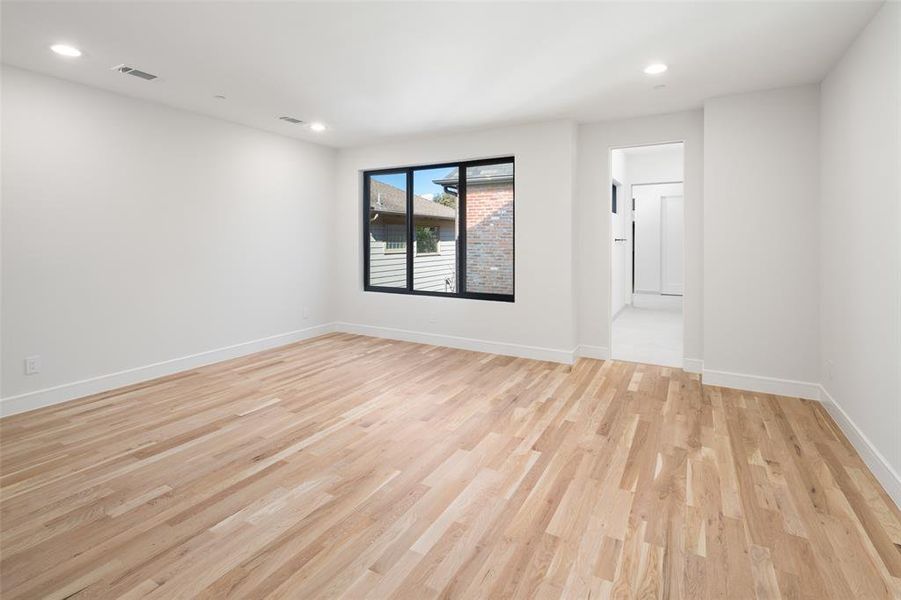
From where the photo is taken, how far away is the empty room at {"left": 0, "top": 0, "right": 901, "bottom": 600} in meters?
1.97

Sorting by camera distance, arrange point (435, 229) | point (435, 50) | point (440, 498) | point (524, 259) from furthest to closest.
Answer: point (435, 229), point (524, 259), point (435, 50), point (440, 498)

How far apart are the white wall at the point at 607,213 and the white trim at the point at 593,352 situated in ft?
0.04

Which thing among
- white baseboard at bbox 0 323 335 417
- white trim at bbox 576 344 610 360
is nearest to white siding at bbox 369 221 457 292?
white baseboard at bbox 0 323 335 417

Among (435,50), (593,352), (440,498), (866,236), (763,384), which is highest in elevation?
(435,50)

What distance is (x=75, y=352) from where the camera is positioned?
150 inches

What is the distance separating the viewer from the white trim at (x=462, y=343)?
4969mm

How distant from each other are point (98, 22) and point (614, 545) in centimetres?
401

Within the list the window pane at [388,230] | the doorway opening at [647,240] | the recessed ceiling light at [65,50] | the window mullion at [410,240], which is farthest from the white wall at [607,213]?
the recessed ceiling light at [65,50]

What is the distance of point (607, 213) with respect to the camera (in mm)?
4977

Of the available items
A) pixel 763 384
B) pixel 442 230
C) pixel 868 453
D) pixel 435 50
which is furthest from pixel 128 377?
pixel 763 384

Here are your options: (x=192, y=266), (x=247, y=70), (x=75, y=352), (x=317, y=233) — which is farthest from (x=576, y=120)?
(x=75, y=352)

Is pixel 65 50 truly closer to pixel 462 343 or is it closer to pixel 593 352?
pixel 462 343

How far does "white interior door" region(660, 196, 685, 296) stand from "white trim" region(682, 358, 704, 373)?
5.19 metres

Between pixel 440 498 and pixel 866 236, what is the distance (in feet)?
9.73
